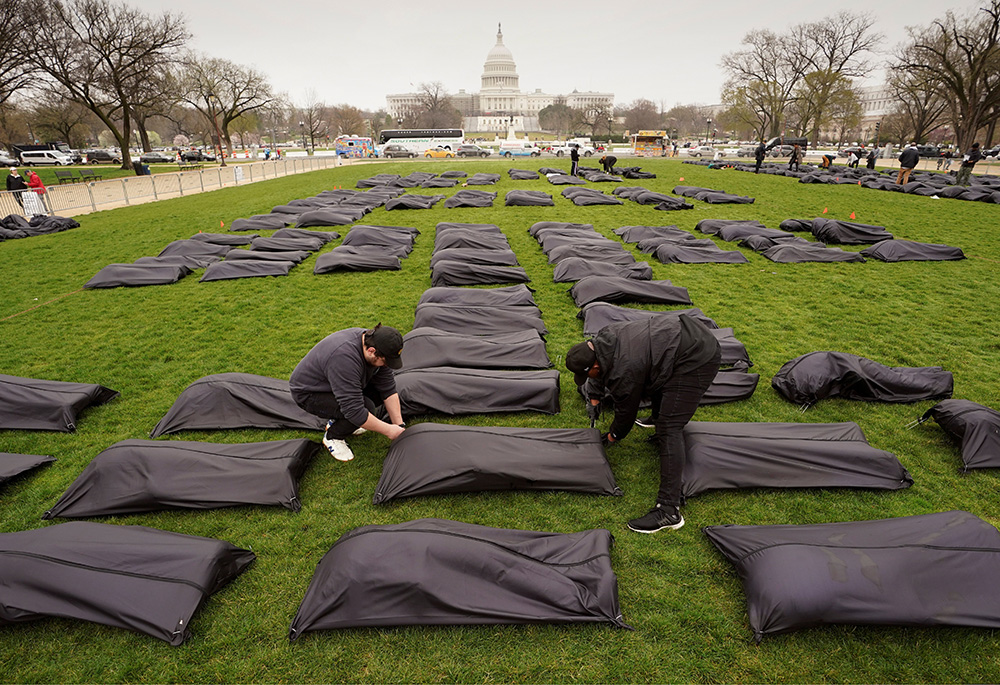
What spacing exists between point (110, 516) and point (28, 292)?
31.2ft

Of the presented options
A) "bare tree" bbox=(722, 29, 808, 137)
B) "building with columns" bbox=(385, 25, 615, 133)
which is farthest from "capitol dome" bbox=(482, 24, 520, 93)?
"bare tree" bbox=(722, 29, 808, 137)

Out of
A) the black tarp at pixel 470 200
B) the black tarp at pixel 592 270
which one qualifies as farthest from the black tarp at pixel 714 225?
the black tarp at pixel 470 200

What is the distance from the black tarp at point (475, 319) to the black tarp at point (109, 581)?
4542 mm

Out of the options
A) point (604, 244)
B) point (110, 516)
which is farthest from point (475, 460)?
point (604, 244)

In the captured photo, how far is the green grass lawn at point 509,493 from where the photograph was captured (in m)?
3.10

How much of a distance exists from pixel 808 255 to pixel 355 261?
10.9 metres

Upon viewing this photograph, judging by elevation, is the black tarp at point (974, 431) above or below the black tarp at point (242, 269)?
below

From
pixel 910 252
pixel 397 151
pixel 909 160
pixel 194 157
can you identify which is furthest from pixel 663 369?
pixel 194 157

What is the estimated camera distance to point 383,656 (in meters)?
3.13

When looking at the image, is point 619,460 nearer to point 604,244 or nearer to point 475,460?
point 475,460

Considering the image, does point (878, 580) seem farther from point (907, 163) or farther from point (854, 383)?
point (907, 163)

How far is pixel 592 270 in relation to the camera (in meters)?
9.99

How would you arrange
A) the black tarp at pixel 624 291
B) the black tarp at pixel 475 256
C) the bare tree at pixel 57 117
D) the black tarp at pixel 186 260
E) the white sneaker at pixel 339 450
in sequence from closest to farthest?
the white sneaker at pixel 339 450
the black tarp at pixel 624 291
the black tarp at pixel 475 256
the black tarp at pixel 186 260
the bare tree at pixel 57 117

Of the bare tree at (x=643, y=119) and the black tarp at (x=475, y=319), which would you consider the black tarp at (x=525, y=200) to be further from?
the bare tree at (x=643, y=119)
